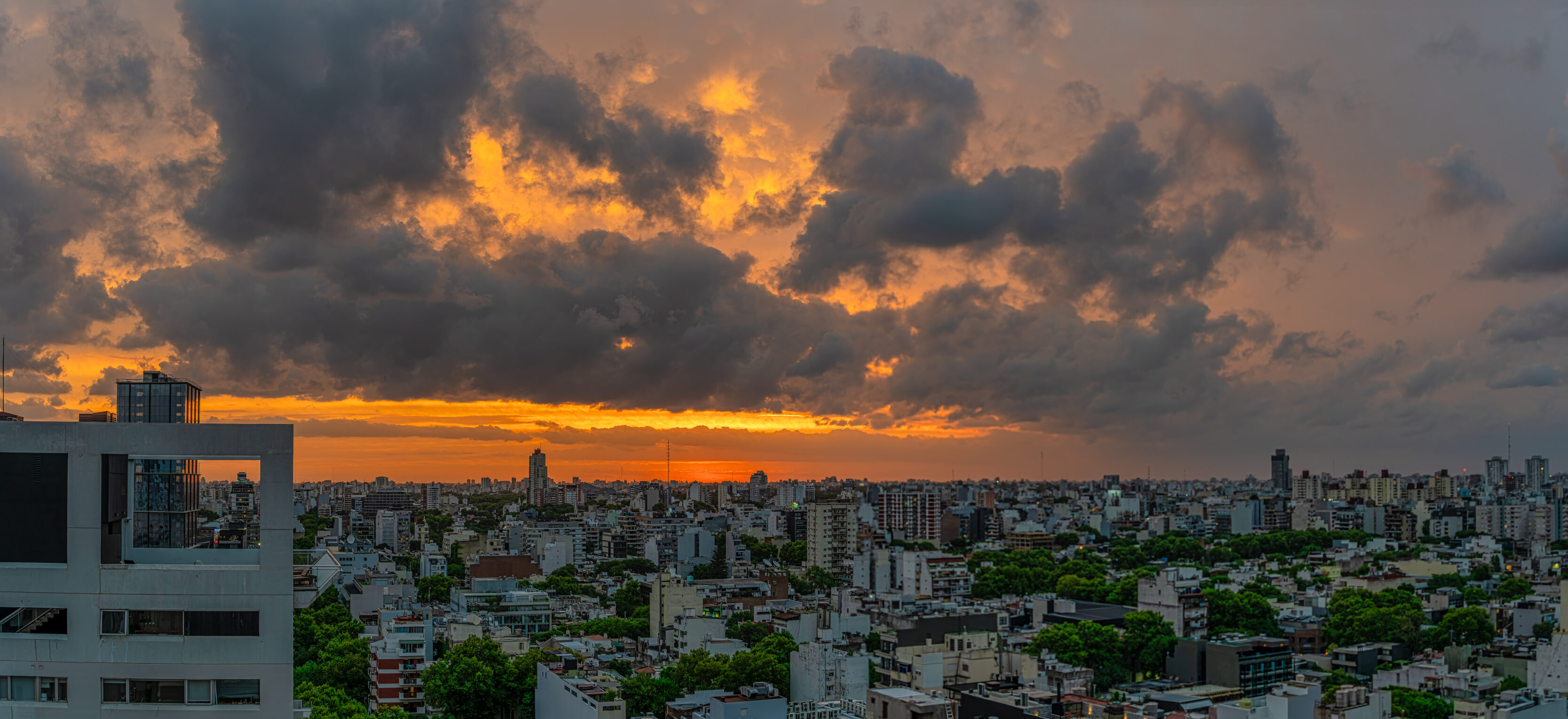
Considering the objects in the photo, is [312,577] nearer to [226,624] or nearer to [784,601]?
[226,624]

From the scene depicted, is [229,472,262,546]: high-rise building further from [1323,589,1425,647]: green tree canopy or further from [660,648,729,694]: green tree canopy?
[1323,589,1425,647]: green tree canopy

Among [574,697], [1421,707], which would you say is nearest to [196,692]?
[574,697]

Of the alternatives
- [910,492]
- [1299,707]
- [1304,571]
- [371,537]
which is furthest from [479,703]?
[910,492]

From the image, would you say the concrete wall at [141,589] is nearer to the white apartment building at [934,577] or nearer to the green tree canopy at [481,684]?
the green tree canopy at [481,684]

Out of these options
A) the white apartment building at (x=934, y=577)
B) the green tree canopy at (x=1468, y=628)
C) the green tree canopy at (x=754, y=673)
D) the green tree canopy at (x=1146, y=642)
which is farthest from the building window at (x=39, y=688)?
the white apartment building at (x=934, y=577)

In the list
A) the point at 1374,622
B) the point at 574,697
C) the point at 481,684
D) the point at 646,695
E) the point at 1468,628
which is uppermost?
the point at 574,697

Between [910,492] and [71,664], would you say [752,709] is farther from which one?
[910,492]
